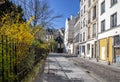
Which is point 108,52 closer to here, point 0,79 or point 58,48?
point 0,79

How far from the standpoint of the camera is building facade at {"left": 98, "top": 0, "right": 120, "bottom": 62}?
31.9m

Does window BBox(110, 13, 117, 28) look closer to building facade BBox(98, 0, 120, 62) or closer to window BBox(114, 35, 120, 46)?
building facade BBox(98, 0, 120, 62)

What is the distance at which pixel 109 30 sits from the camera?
35219mm

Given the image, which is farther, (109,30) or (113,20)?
(109,30)

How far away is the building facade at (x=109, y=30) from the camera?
3188 cm

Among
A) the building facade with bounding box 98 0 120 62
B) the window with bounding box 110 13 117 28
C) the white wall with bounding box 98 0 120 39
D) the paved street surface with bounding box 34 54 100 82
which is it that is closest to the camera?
the paved street surface with bounding box 34 54 100 82

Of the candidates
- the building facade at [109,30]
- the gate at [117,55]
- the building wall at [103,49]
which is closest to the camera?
the gate at [117,55]

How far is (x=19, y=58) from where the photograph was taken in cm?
786

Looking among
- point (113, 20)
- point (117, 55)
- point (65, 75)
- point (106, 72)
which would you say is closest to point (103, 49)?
point (113, 20)

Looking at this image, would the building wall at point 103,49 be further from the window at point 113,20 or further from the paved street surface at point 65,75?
the paved street surface at point 65,75

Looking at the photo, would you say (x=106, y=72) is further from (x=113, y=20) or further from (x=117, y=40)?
(x=113, y=20)

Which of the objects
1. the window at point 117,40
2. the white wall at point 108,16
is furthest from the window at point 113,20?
the window at point 117,40

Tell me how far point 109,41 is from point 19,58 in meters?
29.1

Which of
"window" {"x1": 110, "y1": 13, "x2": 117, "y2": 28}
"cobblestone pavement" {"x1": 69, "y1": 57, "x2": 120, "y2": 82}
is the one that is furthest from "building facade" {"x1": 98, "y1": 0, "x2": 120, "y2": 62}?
"cobblestone pavement" {"x1": 69, "y1": 57, "x2": 120, "y2": 82}
